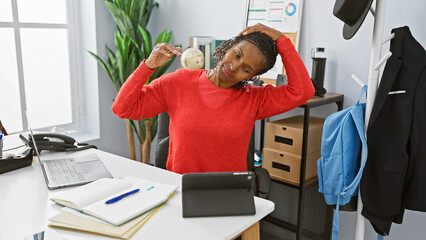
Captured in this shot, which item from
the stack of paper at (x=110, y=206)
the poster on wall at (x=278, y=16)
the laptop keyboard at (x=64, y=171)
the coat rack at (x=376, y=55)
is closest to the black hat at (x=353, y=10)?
the coat rack at (x=376, y=55)

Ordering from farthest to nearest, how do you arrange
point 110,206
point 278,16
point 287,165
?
point 278,16
point 287,165
point 110,206

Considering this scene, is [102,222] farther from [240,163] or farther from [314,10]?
[314,10]

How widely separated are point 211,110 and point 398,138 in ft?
2.70

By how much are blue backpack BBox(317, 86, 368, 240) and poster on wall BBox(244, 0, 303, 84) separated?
803 millimetres

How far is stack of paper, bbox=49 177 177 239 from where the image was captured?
1.03 meters

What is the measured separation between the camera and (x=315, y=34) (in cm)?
237

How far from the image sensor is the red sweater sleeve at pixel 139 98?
1.54 m

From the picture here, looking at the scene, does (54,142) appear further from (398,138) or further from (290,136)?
(398,138)

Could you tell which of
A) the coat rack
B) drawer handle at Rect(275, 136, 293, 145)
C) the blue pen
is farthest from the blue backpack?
the blue pen

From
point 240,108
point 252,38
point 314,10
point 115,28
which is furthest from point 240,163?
point 115,28

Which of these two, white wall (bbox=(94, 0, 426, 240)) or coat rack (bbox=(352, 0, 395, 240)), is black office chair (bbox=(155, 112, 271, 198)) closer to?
coat rack (bbox=(352, 0, 395, 240))

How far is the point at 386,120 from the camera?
1.66m

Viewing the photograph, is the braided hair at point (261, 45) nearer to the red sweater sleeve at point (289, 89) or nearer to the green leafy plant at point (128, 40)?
the red sweater sleeve at point (289, 89)

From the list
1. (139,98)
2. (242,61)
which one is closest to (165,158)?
(139,98)
